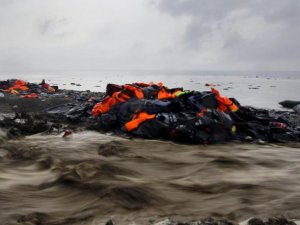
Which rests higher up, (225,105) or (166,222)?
(225,105)

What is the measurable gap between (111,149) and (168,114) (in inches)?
116

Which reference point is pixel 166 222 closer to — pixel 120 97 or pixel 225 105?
pixel 225 105

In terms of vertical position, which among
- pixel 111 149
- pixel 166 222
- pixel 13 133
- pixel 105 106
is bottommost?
pixel 13 133

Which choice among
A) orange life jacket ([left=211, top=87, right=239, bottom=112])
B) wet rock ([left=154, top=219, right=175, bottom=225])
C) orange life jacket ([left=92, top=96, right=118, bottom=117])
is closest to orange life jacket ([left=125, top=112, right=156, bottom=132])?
orange life jacket ([left=92, top=96, right=118, bottom=117])

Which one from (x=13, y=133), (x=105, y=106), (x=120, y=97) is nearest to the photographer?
(x=13, y=133)

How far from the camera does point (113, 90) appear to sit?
14.8 meters

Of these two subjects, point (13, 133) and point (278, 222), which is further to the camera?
point (13, 133)

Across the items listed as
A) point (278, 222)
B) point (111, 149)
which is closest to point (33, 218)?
point (278, 222)

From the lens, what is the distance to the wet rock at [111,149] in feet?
30.7

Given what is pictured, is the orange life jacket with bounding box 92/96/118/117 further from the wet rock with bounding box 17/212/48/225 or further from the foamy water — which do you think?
the wet rock with bounding box 17/212/48/225

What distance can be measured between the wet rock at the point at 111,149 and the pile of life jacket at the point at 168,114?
151 centimetres

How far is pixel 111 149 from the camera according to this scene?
9.66 metres

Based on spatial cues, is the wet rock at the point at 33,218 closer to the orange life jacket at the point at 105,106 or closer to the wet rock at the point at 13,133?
the wet rock at the point at 13,133

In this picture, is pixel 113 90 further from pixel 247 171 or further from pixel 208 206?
pixel 208 206
